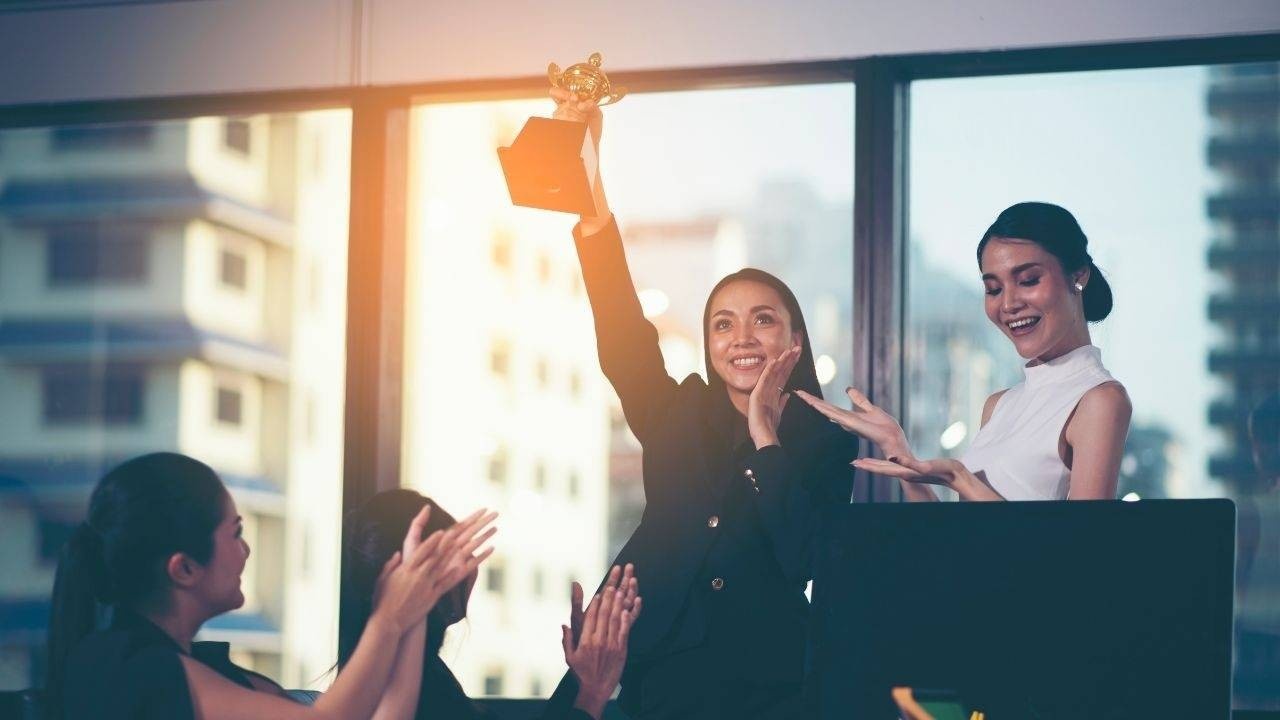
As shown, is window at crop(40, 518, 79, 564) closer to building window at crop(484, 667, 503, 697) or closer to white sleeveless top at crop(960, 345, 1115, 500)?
building window at crop(484, 667, 503, 697)

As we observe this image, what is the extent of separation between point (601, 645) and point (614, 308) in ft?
2.66

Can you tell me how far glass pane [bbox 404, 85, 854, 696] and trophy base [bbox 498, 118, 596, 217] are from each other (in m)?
0.88

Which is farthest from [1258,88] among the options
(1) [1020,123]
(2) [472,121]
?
(2) [472,121]

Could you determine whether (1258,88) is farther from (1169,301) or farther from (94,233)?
(94,233)

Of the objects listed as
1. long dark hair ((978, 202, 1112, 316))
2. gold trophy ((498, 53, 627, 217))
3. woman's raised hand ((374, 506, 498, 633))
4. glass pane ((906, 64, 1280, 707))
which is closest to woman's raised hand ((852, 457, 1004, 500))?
long dark hair ((978, 202, 1112, 316))

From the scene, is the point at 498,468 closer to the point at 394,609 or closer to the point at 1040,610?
the point at 394,609

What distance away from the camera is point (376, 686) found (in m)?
2.25

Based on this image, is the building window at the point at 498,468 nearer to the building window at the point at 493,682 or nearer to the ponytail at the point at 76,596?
the building window at the point at 493,682

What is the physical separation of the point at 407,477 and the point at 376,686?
5.75 feet

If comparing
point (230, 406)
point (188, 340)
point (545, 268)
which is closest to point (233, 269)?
point (188, 340)

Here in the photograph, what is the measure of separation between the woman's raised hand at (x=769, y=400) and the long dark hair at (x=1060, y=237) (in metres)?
0.53

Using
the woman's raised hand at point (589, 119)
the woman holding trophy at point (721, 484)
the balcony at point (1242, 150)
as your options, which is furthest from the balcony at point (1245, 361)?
the woman's raised hand at point (589, 119)

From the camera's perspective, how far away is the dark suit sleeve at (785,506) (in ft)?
9.23

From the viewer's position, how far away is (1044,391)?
2955 millimetres
